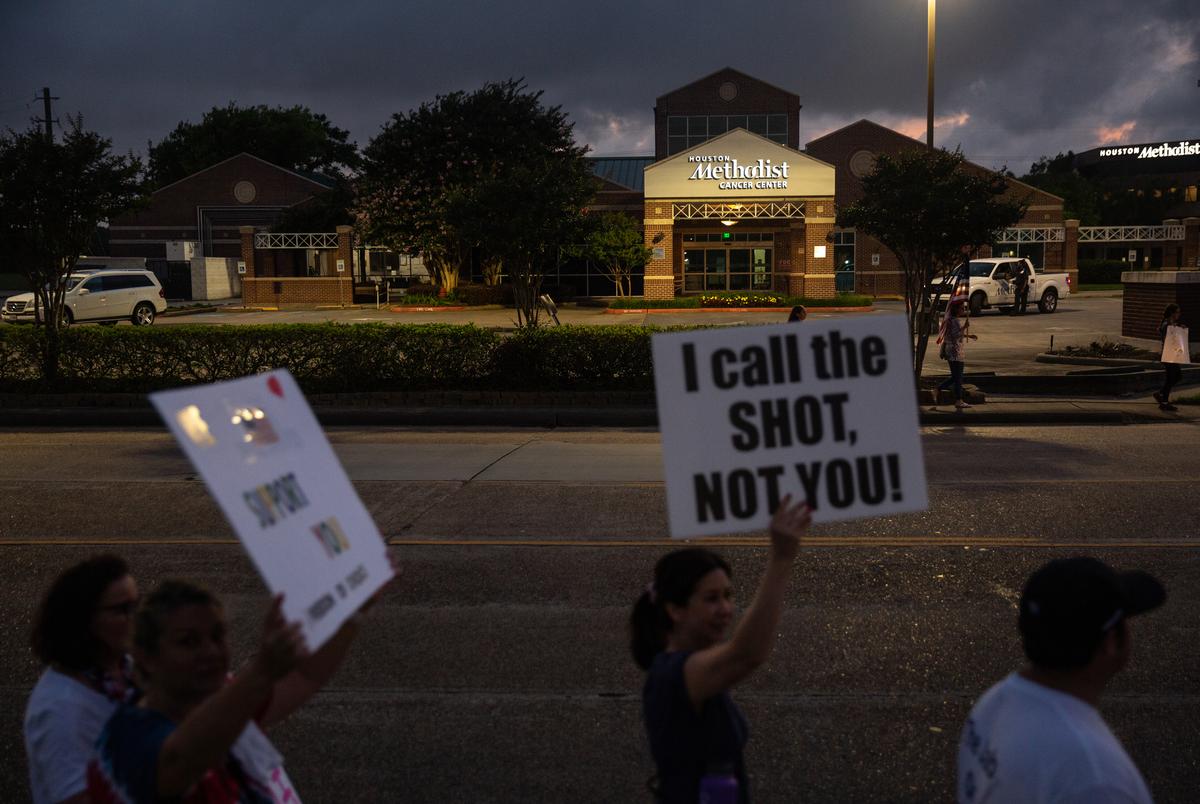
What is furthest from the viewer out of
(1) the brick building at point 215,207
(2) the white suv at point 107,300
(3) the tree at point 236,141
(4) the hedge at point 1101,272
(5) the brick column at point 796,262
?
(3) the tree at point 236,141

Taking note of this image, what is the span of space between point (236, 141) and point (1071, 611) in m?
96.2

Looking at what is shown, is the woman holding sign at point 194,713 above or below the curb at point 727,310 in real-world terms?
below

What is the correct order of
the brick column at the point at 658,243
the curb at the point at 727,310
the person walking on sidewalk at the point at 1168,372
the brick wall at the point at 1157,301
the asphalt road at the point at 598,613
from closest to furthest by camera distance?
the asphalt road at the point at 598,613 → the person walking on sidewalk at the point at 1168,372 → the brick wall at the point at 1157,301 → the curb at the point at 727,310 → the brick column at the point at 658,243

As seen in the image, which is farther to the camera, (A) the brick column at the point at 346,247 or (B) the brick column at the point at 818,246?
(A) the brick column at the point at 346,247

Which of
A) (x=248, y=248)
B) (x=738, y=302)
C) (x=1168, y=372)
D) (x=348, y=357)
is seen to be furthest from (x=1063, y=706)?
(x=248, y=248)

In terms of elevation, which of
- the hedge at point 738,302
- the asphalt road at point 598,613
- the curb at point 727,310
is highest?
the hedge at point 738,302

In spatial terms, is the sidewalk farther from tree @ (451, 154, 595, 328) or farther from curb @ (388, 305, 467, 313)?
curb @ (388, 305, 467, 313)

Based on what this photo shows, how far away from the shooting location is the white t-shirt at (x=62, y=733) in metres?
2.67

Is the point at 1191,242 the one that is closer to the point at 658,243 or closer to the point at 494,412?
the point at 658,243

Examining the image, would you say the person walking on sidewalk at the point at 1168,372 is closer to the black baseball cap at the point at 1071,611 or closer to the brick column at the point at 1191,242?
the black baseball cap at the point at 1071,611

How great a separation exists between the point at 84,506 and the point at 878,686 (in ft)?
24.9

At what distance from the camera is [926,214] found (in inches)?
681

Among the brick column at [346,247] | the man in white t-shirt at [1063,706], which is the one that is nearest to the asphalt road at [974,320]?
the brick column at [346,247]

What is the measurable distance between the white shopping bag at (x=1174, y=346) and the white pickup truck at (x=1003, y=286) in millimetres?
20504
